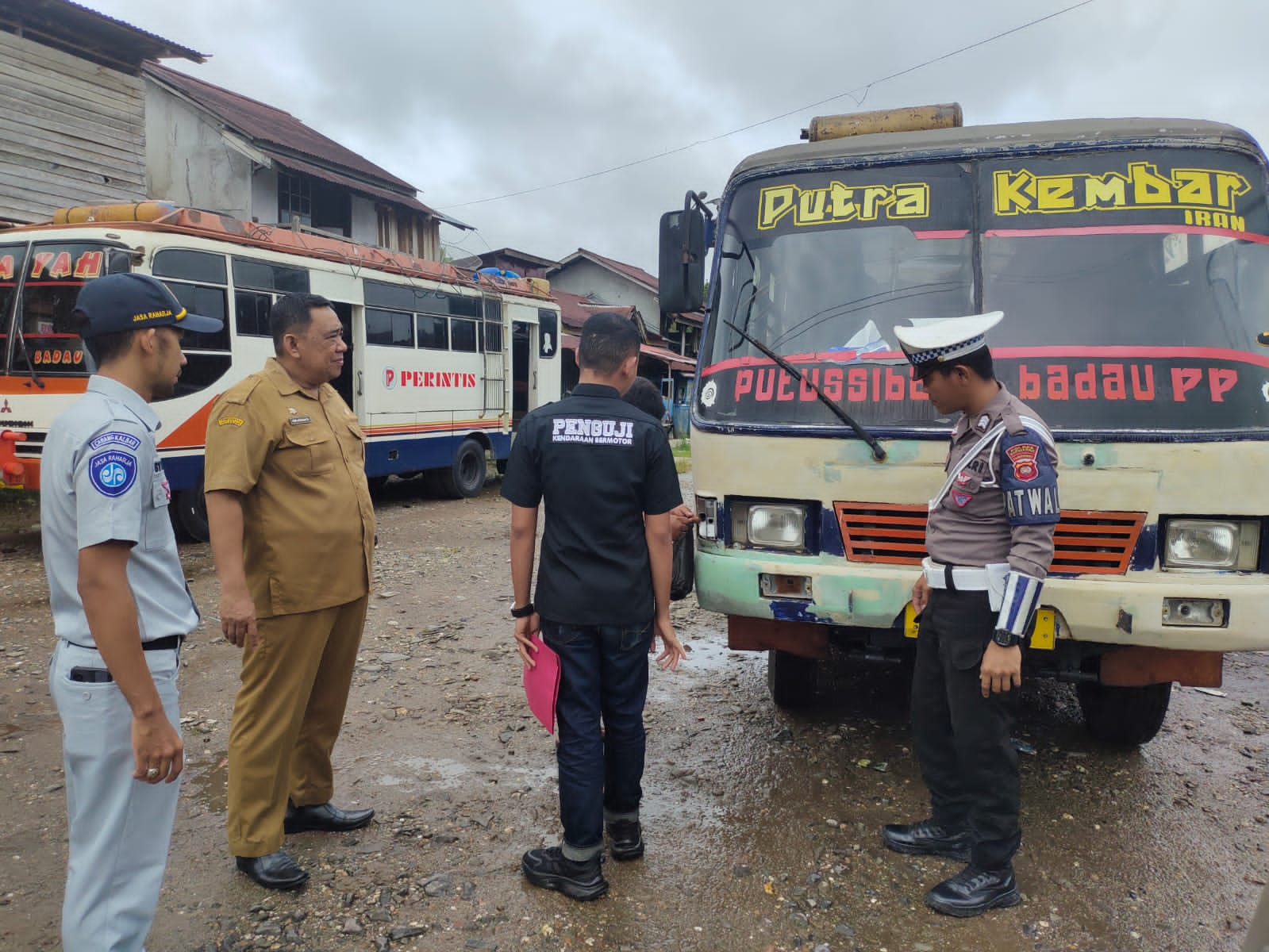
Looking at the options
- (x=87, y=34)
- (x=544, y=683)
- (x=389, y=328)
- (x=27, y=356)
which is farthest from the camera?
(x=87, y=34)

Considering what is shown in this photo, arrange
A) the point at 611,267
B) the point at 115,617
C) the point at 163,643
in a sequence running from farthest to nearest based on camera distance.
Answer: the point at 611,267 → the point at 163,643 → the point at 115,617

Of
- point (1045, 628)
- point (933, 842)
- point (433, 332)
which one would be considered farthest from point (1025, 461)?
point (433, 332)

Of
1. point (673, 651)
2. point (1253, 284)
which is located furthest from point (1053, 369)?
point (673, 651)

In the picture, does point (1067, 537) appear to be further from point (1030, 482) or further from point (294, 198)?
point (294, 198)

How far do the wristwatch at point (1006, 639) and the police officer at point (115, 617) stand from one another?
7.26 feet

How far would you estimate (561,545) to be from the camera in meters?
2.89

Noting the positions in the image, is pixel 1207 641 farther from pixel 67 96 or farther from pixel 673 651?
pixel 67 96

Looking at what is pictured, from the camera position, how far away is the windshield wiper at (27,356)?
25.3 ft

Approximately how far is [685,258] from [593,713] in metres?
2.09

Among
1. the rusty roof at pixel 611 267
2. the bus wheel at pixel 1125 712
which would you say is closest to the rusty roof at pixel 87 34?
the bus wheel at pixel 1125 712

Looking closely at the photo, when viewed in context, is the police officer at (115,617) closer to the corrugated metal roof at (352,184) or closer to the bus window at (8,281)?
the bus window at (8,281)

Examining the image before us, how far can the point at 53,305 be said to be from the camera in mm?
7773

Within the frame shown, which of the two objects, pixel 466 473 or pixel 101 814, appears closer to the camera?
pixel 101 814

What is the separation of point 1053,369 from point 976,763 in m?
1.49
